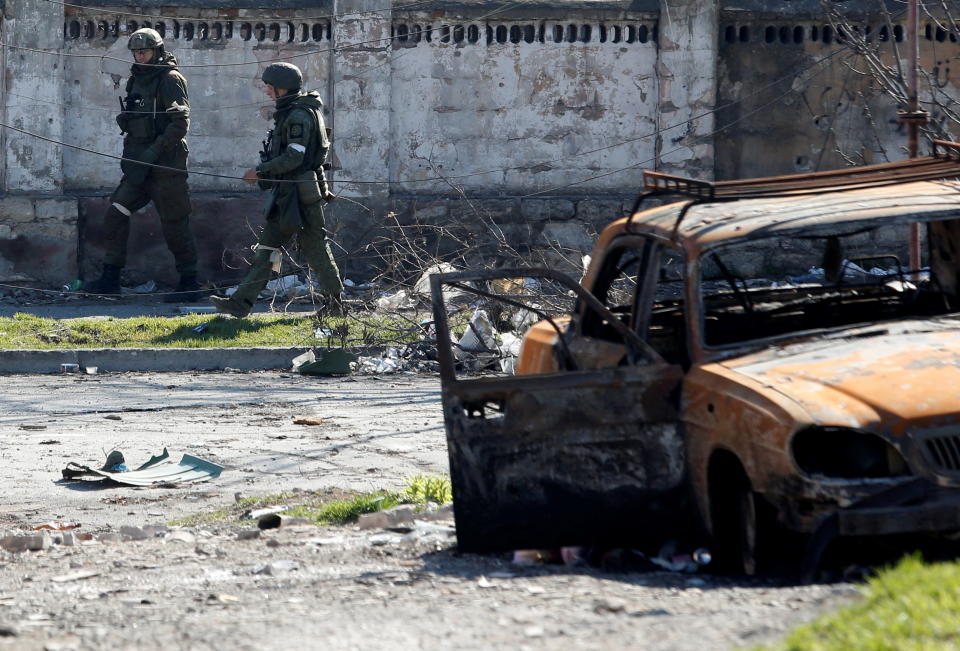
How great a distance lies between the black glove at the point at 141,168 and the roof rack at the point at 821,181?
9.14 m

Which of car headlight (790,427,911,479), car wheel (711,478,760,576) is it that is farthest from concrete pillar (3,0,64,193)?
car headlight (790,427,911,479)

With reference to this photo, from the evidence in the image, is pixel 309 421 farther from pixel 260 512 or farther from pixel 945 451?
pixel 945 451

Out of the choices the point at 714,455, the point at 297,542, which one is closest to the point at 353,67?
the point at 297,542

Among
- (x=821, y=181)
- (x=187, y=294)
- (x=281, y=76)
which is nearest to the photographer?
(x=821, y=181)

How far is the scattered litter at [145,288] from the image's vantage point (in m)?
15.7

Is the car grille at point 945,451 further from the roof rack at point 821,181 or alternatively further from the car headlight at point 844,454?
the roof rack at point 821,181

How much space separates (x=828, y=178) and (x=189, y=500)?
11.8ft

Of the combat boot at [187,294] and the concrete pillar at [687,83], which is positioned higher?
the concrete pillar at [687,83]

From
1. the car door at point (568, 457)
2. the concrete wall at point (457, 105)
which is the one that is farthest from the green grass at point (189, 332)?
the car door at point (568, 457)

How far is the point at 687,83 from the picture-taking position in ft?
51.2

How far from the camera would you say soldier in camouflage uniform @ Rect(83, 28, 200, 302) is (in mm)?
14469

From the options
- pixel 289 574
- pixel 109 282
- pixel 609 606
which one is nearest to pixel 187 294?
pixel 109 282

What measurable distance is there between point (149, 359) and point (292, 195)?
7.27 ft

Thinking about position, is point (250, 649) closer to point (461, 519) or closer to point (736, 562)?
point (461, 519)
